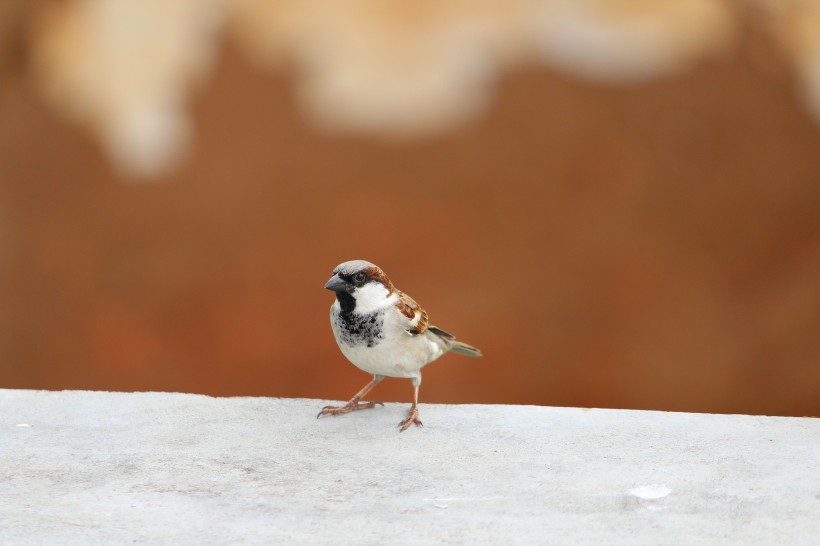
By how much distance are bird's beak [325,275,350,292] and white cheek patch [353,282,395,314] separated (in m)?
0.03

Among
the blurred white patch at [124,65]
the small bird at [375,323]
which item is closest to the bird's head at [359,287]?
the small bird at [375,323]

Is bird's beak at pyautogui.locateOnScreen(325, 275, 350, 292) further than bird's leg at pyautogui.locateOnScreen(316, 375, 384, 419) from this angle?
No

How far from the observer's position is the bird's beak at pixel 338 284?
197 centimetres

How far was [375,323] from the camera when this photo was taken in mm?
2012

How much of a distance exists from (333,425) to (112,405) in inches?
22.0

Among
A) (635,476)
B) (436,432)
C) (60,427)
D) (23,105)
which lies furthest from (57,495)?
(23,105)

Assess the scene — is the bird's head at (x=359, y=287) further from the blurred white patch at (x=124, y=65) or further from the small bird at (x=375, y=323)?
the blurred white patch at (x=124, y=65)

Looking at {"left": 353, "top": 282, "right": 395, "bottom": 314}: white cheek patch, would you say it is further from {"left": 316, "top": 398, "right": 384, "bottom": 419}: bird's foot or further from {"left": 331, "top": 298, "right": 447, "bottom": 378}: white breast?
{"left": 316, "top": 398, "right": 384, "bottom": 419}: bird's foot

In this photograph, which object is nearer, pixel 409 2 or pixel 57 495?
pixel 57 495

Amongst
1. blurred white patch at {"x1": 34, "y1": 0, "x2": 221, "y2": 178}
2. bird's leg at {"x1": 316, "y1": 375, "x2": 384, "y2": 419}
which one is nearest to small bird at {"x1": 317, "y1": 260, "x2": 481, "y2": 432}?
bird's leg at {"x1": 316, "y1": 375, "x2": 384, "y2": 419}

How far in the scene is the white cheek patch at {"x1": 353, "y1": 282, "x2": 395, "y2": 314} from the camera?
6.61 ft

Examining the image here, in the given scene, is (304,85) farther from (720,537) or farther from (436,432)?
(720,537)

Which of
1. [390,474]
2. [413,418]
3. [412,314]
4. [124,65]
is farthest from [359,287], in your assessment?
[124,65]

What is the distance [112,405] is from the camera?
2.24 metres
